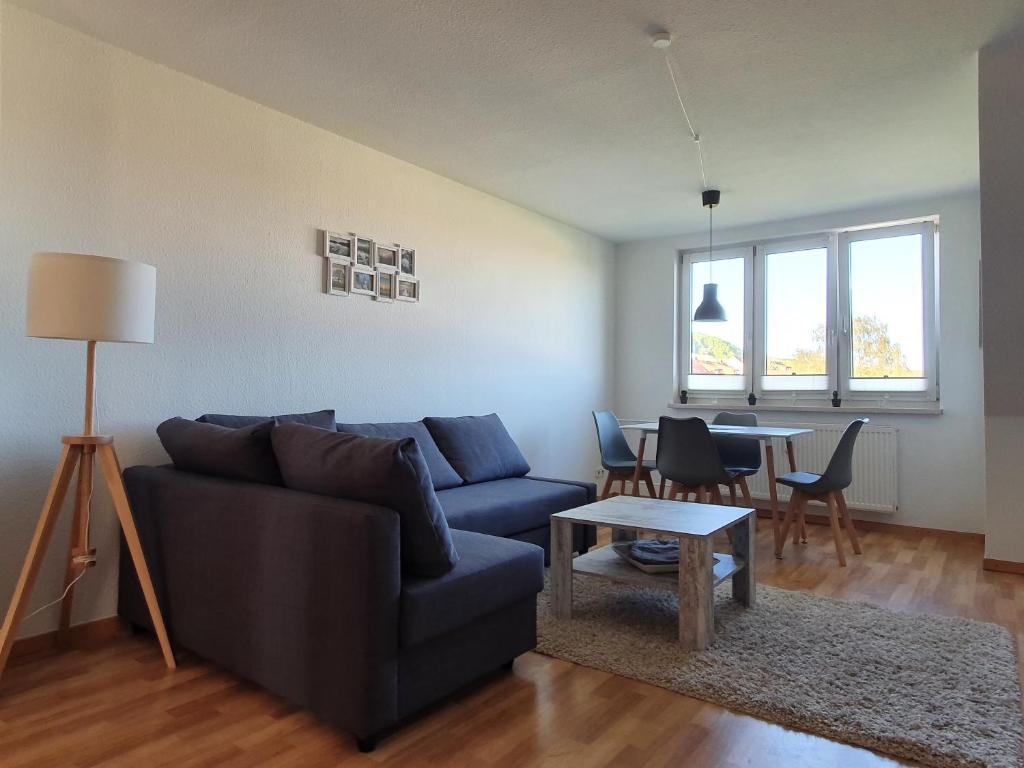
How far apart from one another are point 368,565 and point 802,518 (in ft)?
11.1

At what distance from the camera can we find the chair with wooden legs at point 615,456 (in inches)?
193

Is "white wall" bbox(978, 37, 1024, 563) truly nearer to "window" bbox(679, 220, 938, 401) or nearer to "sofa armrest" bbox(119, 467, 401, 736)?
"window" bbox(679, 220, 938, 401)

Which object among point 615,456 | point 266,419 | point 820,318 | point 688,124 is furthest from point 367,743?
point 820,318

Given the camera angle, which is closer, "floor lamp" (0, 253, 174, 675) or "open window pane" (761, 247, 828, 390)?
"floor lamp" (0, 253, 174, 675)

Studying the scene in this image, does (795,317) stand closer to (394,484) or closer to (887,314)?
(887,314)

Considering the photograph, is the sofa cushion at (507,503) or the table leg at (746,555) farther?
the sofa cushion at (507,503)

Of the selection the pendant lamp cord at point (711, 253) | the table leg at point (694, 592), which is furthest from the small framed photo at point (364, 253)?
the pendant lamp cord at point (711, 253)

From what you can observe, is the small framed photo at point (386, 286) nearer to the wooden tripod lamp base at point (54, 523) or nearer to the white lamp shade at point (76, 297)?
the white lamp shade at point (76, 297)

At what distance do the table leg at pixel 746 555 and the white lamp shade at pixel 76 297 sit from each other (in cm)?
262

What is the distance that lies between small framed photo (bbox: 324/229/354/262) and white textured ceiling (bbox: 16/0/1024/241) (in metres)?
0.58

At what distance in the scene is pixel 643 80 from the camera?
3049 millimetres

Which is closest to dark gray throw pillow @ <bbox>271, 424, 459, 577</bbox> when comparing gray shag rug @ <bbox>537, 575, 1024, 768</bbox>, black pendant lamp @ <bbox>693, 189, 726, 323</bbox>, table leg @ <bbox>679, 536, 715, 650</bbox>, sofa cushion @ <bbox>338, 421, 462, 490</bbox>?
gray shag rug @ <bbox>537, 575, 1024, 768</bbox>

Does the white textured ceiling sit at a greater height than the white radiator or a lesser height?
greater

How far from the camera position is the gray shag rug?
6.16ft
